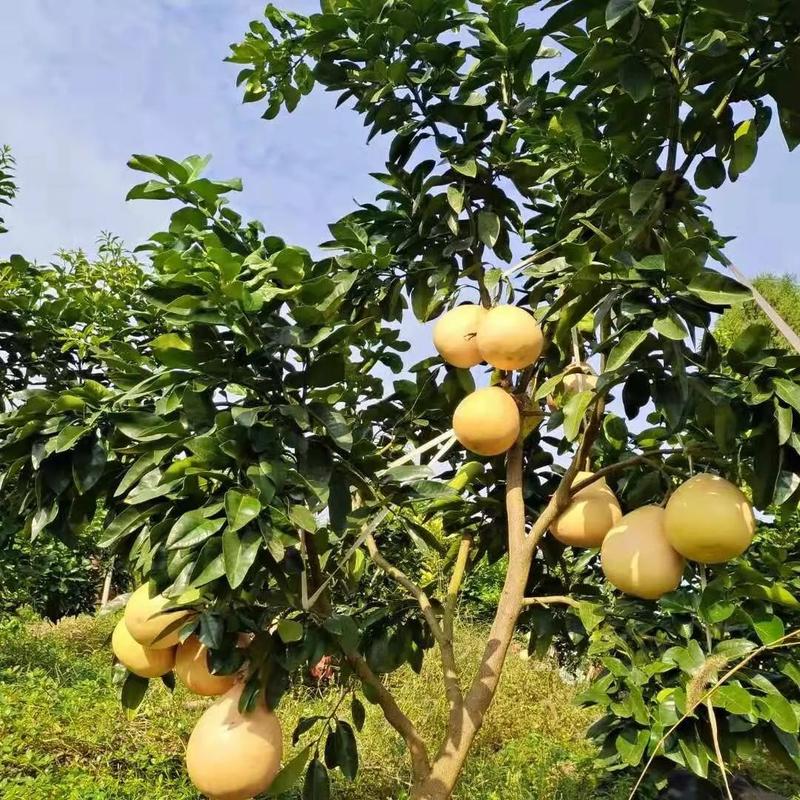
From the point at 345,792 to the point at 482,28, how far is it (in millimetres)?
2788

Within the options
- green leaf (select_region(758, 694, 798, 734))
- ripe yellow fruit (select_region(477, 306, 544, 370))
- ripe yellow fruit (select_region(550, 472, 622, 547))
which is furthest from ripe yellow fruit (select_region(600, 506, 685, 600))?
ripe yellow fruit (select_region(477, 306, 544, 370))

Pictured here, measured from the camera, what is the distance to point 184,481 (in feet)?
3.59

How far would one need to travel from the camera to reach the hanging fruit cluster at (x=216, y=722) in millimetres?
1163

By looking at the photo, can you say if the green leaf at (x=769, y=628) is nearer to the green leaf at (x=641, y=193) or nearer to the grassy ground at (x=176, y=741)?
the green leaf at (x=641, y=193)

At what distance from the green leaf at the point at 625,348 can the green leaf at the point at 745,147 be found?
41 cm

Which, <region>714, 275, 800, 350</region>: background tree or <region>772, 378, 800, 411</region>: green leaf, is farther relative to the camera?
<region>714, 275, 800, 350</region>: background tree

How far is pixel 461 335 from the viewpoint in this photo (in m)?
1.57

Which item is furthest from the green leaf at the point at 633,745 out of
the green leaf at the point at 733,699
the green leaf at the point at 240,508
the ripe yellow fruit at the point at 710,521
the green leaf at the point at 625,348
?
the green leaf at the point at 240,508

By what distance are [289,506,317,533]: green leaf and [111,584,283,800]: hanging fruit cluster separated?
21 cm

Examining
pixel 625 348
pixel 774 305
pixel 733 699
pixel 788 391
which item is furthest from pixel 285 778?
pixel 774 305

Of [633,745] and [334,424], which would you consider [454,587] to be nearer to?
[633,745]

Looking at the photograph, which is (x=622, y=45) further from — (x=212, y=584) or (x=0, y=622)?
(x=0, y=622)

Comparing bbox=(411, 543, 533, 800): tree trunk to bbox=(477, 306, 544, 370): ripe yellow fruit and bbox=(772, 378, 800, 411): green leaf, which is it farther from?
bbox=(772, 378, 800, 411): green leaf

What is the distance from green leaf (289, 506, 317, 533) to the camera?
3.52 ft
